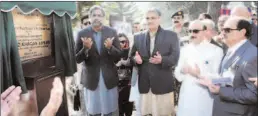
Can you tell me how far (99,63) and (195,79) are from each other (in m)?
0.57

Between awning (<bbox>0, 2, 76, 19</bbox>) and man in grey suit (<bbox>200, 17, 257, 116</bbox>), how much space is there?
0.84m

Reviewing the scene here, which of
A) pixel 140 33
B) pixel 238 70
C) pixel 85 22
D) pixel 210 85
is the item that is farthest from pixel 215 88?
pixel 85 22

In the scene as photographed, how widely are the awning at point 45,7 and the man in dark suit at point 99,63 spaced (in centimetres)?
14

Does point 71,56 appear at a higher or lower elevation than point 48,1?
lower

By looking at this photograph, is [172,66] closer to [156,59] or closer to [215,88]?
[156,59]

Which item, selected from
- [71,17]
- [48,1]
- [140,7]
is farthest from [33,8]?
[140,7]

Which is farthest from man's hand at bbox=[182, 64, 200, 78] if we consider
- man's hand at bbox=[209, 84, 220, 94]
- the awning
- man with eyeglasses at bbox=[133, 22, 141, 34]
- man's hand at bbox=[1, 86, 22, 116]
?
man's hand at bbox=[1, 86, 22, 116]

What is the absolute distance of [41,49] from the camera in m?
1.37

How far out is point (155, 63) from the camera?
1326mm

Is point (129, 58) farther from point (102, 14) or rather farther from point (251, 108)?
point (251, 108)

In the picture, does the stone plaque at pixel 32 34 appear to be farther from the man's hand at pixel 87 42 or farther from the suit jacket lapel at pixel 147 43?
Result: the suit jacket lapel at pixel 147 43

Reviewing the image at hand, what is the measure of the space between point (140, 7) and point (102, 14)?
8.2 inches

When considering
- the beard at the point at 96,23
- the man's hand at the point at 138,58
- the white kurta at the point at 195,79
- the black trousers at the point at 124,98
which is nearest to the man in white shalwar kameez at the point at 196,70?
the white kurta at the point at 195,79

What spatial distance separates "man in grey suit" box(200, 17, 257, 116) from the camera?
3.00ft
